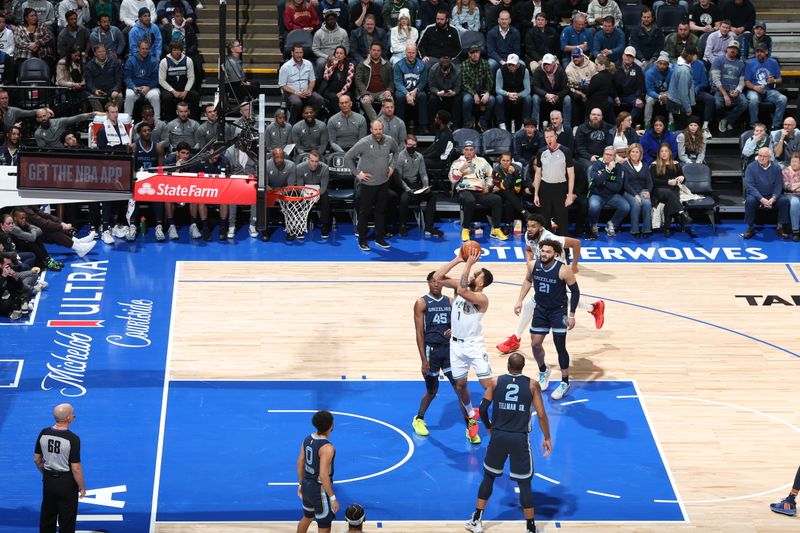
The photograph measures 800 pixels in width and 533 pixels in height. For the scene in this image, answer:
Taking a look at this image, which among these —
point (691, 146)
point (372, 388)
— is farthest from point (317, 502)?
point (691, 146)

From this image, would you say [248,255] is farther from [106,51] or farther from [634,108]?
[634,108]

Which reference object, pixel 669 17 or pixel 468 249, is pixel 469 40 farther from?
pixel 468 249

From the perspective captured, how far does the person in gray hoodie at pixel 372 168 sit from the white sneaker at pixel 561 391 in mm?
6245

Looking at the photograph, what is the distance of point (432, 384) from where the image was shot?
578 inches

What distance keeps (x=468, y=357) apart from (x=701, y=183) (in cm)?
1011

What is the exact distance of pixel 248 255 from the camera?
21188 millimetres

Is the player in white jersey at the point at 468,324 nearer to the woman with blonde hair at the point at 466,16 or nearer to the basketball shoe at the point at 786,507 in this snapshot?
the basketball shoe at the point at 786,507

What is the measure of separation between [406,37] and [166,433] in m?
11.5

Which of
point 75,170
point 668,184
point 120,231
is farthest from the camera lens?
point 668,184


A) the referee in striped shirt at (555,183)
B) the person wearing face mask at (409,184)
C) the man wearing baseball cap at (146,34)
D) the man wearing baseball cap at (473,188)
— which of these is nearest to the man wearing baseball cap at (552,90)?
the man wearing baseball cap at (473,188)

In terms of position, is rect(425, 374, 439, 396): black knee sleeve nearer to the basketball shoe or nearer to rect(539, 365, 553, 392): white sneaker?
rect(539, 365, 553, 392): white sneaker

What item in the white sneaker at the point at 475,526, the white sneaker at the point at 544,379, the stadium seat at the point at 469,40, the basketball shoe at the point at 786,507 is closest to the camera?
the white sneaker at the point at 475,526

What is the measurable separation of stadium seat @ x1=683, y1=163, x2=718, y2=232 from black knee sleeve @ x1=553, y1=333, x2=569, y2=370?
7.88 meters

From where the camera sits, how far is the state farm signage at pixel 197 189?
1433 centimetres
